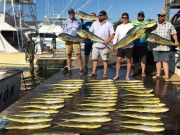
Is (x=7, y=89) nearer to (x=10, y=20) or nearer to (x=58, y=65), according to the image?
(x=58, y=65)

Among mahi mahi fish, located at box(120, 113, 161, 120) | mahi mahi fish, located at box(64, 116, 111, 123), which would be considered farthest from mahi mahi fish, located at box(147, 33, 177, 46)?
A: mahi mahi fish, located at box(64, 116, 111, 123)

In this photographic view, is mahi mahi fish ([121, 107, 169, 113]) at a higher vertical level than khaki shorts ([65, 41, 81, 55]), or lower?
lower

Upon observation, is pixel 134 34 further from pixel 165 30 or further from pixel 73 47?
pixel 73 47

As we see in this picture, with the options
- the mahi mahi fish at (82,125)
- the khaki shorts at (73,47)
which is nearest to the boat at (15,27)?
the khaki shorts at (73,47)

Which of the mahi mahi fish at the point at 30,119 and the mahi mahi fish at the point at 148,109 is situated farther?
the mahi mahi fish at the point at 148,109

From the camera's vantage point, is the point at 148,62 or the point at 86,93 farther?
the point at 148,62

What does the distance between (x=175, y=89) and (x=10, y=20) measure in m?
18.2

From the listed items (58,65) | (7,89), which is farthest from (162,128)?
(58,65)

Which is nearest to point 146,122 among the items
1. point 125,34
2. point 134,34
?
point 134,34

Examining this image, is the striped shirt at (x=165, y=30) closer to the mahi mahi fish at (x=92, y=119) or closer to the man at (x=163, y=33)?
the man at (x=163, y=33)

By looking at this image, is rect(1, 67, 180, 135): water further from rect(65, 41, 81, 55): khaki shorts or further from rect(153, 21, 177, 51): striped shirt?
rect(65, 41, 81, 55): khaki shorts

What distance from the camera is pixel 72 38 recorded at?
9.88m

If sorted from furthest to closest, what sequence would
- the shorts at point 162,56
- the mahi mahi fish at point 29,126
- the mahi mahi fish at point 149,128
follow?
the shorts at point 162,56, the mahi mahi fish at point 29,126, the mahi mahi fish at point 149,128

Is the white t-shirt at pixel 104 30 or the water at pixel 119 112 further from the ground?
the white t-shirt at pixel 104 30
